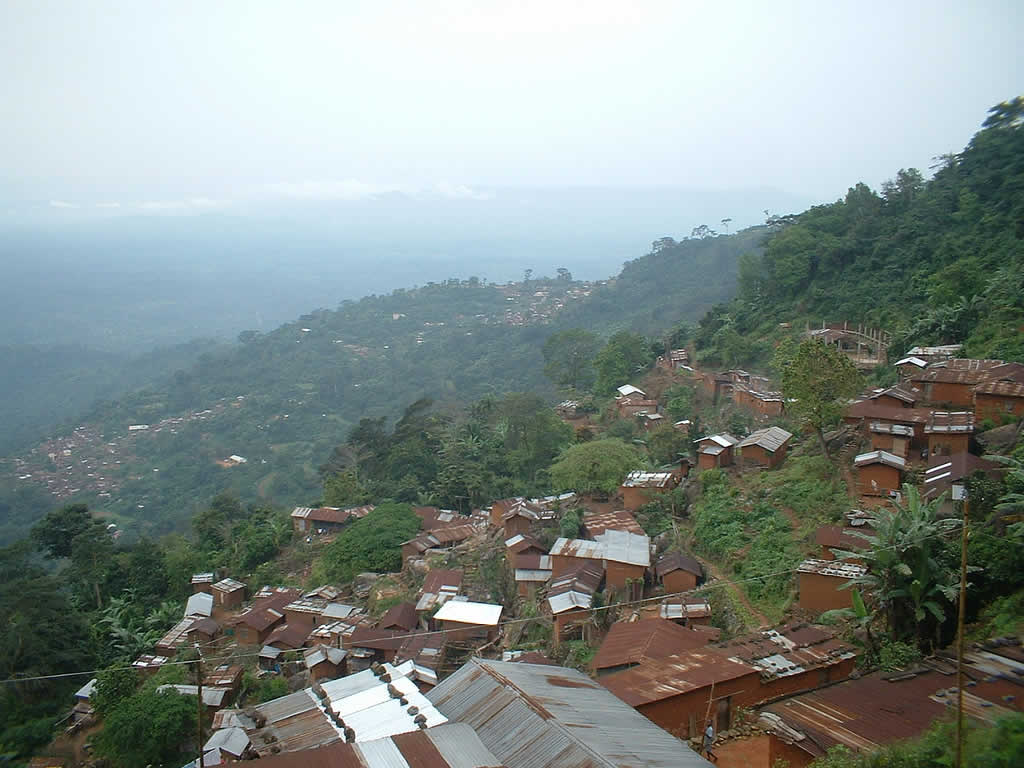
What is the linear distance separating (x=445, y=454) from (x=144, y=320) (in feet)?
393

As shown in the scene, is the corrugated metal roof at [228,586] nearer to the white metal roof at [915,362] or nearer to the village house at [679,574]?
the village house at [679,574]

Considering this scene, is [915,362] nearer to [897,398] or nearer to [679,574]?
[897,398]

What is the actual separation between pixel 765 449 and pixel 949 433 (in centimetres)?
448

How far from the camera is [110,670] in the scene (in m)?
16.2

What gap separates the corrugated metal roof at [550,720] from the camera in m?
8.21

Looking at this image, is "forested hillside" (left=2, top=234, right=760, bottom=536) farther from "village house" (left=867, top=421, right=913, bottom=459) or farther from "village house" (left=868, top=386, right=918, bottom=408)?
"village house" (left=867, top=421, right=913, bottom=459)

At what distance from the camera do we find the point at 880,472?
52.6 feet

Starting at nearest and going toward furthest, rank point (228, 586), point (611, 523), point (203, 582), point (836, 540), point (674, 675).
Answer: point (674, 675), point (836, 540), point (611, 523), point (228, 586), point (203, 582)

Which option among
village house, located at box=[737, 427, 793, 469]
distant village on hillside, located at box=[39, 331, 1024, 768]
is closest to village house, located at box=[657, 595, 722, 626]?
distant village on hillside, located at box=[39, 331, 1024, 768]

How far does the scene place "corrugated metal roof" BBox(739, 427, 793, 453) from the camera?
1936cm

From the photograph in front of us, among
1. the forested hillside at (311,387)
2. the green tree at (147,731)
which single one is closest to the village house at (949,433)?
the green tree at (147,731)

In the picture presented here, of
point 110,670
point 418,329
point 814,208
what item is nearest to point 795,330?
point 814,208

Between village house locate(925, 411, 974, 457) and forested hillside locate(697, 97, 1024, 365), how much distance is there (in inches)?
166

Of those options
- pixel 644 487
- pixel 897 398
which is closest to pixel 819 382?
pixel 897 398
